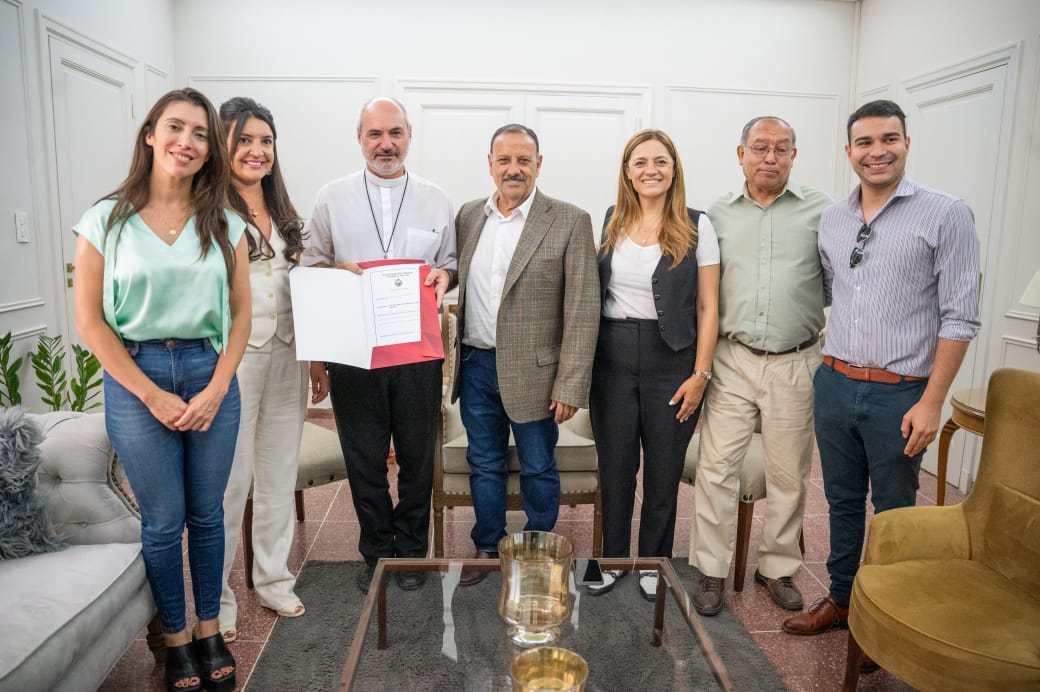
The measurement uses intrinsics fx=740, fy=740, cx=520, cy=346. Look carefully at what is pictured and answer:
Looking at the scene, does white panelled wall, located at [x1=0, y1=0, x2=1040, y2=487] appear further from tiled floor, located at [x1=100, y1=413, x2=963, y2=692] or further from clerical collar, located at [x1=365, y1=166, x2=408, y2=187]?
clerical collar, located at [x1=365, y1=166, x2=408, y2=187]

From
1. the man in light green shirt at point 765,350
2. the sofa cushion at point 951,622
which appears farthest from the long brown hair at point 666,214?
the sofa cushion at point 951,622

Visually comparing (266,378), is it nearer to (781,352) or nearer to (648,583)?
(648,583)

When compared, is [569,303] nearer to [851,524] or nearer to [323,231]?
[323,231]

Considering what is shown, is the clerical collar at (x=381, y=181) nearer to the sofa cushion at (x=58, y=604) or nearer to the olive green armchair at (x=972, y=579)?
the sofa cushion at (x=58, y=604)

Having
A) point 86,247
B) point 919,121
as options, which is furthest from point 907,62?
point 86,247

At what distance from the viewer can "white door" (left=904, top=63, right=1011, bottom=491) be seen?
11.2 feet

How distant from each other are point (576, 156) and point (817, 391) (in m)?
2.92

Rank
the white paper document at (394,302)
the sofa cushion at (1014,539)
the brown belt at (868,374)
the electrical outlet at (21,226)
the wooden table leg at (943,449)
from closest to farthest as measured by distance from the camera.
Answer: the sofa cushion at (1014,539) < the brown belt at (868,374) < the white paper document at (394,302) < the wooden table leg at (943,449) < the electrical outlet at (21,226)

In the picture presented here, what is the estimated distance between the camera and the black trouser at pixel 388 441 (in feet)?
7.64

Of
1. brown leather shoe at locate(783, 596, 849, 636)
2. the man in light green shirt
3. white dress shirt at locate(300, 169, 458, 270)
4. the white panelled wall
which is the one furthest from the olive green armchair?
the white panelled wall

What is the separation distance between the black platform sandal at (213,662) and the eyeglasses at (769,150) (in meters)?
2.06

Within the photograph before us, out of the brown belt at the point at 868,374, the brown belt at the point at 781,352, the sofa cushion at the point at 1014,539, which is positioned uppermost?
the brown belt at the point at 781,352

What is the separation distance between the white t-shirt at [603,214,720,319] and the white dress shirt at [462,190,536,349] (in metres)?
0.32

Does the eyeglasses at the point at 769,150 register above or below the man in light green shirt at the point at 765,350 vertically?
above
